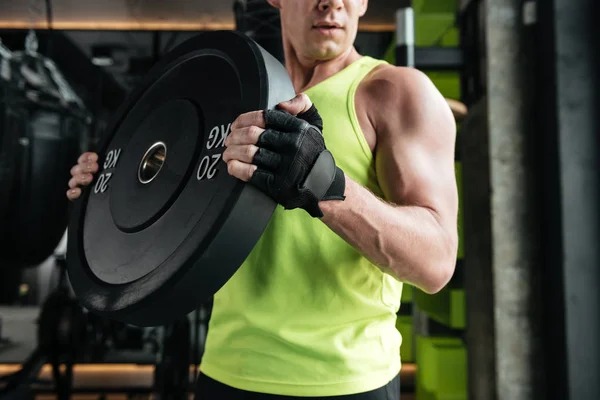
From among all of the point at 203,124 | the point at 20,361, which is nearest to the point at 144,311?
the point at 203,124

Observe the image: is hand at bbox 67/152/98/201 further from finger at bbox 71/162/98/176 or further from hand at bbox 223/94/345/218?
hand at bbox 223/94/345/218

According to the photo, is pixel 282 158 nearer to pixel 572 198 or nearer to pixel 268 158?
pixel 268 158

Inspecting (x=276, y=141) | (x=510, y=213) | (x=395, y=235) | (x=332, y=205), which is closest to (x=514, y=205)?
(x=510, y=213)

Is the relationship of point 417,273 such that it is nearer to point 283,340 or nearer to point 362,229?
point 362,229

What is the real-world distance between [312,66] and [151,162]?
0.41 meters

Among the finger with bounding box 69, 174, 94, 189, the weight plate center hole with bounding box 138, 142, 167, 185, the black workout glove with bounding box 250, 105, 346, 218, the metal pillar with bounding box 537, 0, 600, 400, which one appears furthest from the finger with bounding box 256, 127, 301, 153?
the metal pillar with bounding box 537, 0, 600, 400

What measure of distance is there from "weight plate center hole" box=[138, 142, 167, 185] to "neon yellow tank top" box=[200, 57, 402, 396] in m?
0.28

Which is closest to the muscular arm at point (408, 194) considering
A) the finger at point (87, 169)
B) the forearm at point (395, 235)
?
the forearm at point (395, 235)

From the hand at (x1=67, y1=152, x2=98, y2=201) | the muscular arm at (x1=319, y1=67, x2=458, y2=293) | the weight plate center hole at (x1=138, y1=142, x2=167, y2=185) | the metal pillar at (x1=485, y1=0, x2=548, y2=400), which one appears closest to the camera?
the muscular arm at (x1=319, y1=67, x2=458, y2=293)

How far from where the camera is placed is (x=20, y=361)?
3506 mm

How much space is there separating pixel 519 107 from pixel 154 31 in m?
3.00

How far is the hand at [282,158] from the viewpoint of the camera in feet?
1.92

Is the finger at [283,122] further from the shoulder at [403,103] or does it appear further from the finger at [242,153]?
the shoulder at [403,103]

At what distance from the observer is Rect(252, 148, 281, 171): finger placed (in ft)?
1.93
